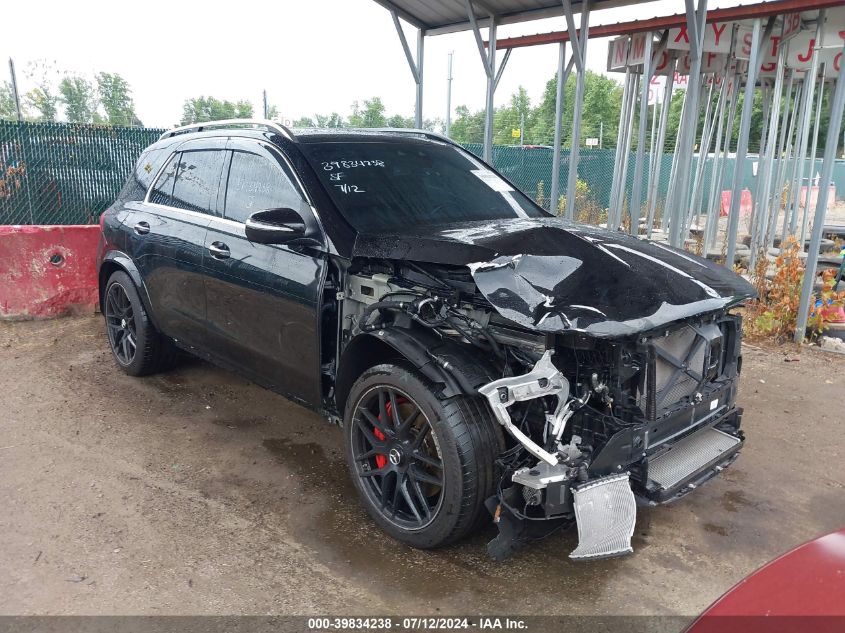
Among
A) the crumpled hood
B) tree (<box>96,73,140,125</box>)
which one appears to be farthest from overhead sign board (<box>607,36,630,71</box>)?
tree (<box>96,73,140,125</box>)

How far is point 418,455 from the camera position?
3.03 metres

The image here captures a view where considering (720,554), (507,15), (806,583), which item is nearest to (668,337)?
(720,554)

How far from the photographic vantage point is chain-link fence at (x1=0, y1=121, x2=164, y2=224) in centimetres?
966

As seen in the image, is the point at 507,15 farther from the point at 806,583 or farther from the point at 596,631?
the point at 806,583

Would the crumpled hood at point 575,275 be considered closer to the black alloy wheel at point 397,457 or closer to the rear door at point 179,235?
the black alloy wheel at point 397,457

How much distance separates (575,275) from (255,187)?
2.07 m

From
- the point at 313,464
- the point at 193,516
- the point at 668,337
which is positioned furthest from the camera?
the point at 313,464

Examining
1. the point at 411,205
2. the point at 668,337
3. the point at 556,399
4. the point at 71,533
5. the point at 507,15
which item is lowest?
the point at 71,533

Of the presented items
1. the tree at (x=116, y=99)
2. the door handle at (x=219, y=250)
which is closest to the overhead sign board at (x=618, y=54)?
the door handle at (x=219, y=250)

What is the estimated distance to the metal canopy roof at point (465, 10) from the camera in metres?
6.87

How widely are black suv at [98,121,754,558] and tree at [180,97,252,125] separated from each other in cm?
1913

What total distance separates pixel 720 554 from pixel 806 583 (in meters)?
1.89

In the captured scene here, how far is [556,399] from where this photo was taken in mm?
2738

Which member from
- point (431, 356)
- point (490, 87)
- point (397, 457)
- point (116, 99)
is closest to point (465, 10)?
point (490, 87)
